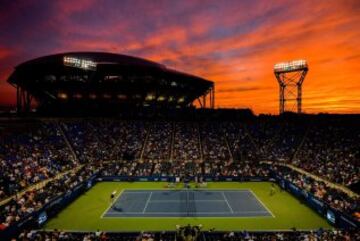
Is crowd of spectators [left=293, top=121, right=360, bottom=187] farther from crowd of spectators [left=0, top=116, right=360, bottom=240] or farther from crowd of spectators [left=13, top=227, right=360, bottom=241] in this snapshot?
crowd of spectators [left=13, top=227, right=360, bottom=241]

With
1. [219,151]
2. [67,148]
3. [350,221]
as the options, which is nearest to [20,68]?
[67,148]

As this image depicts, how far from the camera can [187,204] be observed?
2938cm

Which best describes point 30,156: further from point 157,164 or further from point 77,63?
point 77,63

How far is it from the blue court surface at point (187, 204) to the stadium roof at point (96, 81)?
3222cm

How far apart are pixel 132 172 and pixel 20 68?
3740cm

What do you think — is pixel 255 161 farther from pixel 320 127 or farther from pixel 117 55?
pixel 117 55

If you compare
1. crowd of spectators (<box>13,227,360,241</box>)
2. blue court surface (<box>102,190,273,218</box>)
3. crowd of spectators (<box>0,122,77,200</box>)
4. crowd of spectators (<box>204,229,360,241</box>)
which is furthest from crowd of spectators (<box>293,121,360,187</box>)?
crowd of spectators (<box>0,122,77,200</box>)

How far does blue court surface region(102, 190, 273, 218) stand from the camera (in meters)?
26.8

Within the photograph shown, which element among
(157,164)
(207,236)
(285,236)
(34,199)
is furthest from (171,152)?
(285,236)

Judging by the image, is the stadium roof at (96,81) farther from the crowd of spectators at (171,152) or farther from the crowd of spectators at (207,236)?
the crowd of spectators at (207,236)

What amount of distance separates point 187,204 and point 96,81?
39791mm

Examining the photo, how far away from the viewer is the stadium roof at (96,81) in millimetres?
58438

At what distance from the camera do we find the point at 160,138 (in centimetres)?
5144

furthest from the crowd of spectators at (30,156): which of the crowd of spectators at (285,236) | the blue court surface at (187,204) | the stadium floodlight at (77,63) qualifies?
the crowd of spectators at (285,236)
